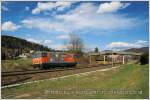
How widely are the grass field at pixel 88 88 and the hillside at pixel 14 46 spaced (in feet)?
5.83

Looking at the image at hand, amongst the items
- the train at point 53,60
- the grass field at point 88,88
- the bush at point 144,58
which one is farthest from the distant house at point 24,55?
the bush at point 144,58

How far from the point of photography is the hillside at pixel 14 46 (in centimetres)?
1347

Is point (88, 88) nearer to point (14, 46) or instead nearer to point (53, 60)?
point (14, 46)

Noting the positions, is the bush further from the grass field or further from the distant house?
the distant house

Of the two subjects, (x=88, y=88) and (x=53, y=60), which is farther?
(x=53, y=60)

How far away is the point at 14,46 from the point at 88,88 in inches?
197

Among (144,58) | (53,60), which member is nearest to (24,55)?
(53,60)

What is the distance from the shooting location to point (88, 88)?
506 inches

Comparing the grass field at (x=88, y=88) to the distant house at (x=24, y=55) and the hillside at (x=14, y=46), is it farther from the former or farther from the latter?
the distant house at (x=24, y=55)

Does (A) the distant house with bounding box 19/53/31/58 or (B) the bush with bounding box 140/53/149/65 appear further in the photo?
(A) the distant house with bounding box 19/53/31/58

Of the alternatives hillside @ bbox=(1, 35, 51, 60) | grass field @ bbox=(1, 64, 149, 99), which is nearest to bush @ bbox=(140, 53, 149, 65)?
grass field @ bbox=(1, 64, 149, 99)

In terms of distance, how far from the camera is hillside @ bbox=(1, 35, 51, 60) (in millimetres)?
13466

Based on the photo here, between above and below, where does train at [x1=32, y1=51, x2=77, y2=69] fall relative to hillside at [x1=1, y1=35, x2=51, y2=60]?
below

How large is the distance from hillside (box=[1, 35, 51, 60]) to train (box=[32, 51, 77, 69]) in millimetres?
1207
